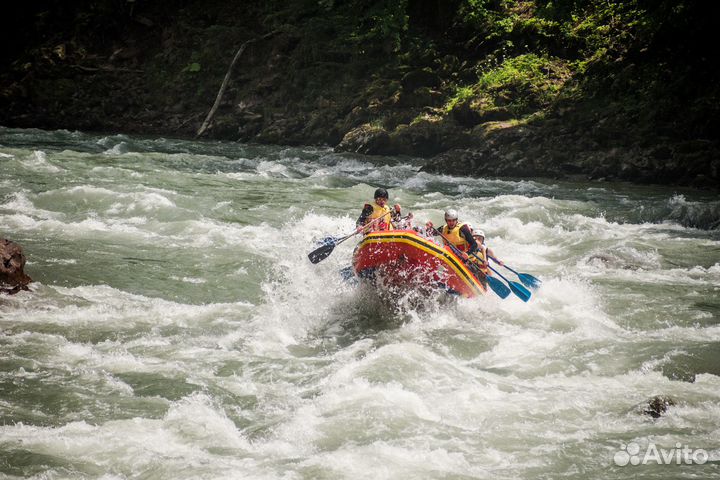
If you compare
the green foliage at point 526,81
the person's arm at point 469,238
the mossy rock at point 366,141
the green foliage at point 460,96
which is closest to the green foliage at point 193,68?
the mossy rock at point 366,141

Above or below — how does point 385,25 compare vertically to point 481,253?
above

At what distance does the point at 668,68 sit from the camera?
16109 millimetres

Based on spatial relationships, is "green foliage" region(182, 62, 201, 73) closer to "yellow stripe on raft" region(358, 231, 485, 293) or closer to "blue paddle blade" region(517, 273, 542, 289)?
"yellow stripe on raft" region(358, 231, 485, 293)

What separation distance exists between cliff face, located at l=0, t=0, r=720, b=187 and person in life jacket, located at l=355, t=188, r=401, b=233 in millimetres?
8291

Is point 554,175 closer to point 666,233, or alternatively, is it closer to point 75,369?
point 666,233

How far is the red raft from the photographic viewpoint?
25.6ft

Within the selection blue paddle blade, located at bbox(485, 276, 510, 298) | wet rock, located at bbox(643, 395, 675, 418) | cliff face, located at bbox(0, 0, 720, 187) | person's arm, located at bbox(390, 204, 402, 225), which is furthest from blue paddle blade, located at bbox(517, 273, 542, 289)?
cliff face, located at bbox(0, 0, 720, 187)

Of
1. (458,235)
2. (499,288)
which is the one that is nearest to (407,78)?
(458,235)

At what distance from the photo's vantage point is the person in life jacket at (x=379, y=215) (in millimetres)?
8977

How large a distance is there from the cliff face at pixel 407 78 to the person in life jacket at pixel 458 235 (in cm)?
789

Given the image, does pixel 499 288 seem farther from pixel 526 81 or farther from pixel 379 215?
pixel 526 81

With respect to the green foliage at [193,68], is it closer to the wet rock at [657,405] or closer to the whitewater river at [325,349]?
the whitewater river at [325,349]

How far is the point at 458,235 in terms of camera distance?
888cm

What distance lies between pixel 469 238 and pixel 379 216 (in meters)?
1.23
